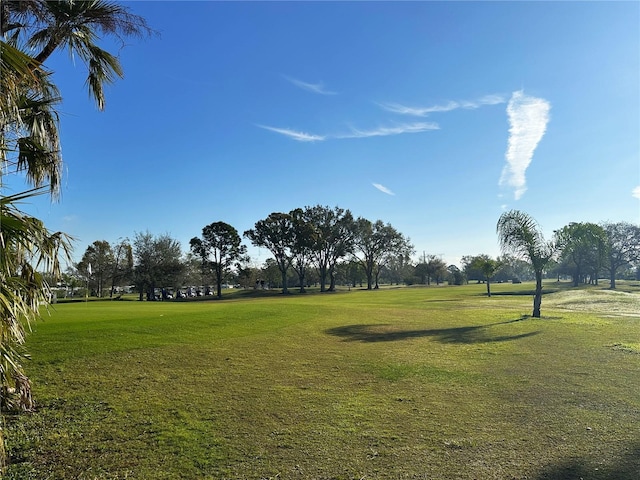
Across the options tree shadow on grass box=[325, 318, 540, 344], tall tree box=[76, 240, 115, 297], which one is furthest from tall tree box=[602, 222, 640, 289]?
tall tree box=[76, 240, 115, 297]

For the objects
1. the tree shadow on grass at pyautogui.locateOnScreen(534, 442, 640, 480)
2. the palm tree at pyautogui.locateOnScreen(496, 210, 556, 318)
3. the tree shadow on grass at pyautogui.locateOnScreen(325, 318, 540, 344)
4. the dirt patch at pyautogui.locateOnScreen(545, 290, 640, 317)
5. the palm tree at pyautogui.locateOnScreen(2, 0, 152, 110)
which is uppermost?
the palm tree at pyautogui.locateOnScreen(2, 0, 152, 110)

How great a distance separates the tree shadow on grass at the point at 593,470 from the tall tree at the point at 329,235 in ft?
227

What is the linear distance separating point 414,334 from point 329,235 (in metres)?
62.6

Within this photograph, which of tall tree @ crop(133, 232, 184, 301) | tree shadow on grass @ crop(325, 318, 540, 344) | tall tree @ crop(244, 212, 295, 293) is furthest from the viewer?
tall tree @ crop(244, 212, 295, 293)

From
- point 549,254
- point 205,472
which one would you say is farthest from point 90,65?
point 549,254

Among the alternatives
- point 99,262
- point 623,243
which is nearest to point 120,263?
point 99,262

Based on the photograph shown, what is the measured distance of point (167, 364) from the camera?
9.33 meters

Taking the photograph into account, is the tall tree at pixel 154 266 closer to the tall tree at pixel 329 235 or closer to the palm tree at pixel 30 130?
the tall tree at pixel 329 235

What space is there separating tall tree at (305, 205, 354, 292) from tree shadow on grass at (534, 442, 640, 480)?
69096 mm

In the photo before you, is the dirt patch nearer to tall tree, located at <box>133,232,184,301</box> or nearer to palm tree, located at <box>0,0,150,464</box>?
palm tree, located at <box>0,0,150,464</box>

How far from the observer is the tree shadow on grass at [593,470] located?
4.29 m

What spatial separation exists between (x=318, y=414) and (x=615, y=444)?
408 centimetres

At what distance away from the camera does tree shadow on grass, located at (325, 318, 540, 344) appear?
46.2 ft

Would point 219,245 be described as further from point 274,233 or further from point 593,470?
point 593,470
